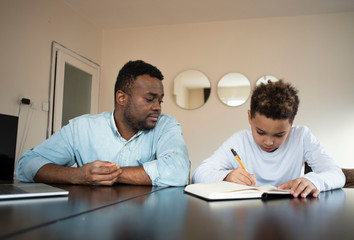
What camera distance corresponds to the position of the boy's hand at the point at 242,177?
1060 mm

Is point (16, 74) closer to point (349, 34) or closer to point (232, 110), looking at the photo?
point (232, 110)

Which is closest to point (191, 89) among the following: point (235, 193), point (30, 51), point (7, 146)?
point (30, 51)

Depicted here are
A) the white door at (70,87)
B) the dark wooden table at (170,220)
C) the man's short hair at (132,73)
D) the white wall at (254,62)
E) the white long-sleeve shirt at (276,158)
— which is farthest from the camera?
the white wall at (254,62)

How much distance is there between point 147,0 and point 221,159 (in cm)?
→ 253

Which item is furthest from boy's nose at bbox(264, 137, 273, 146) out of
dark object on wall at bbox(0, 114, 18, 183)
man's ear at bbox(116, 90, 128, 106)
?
dark object on wall at bbox(0, 114, 18, 183)

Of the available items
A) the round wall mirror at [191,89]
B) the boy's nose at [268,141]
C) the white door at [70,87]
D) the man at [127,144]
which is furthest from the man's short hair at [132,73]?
the round wall mirror at [191,89]

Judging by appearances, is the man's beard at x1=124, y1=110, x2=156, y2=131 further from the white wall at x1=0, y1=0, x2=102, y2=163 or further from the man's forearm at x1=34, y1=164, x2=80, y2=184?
the white wall at x1=0, y1=0, x2=102, y2=163

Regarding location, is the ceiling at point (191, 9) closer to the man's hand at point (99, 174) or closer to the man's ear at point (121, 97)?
the man's ear at point (121, 97)

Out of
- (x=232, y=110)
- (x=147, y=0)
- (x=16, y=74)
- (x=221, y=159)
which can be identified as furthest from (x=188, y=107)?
(x=221, y=159)

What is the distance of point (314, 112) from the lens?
3637 millimetres

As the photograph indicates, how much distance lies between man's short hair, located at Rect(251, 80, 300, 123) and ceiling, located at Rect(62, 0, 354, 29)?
7.68 ft

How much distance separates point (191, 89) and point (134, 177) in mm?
2959

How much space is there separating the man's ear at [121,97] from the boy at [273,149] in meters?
0.54

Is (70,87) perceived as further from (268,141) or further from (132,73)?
(268,141)
